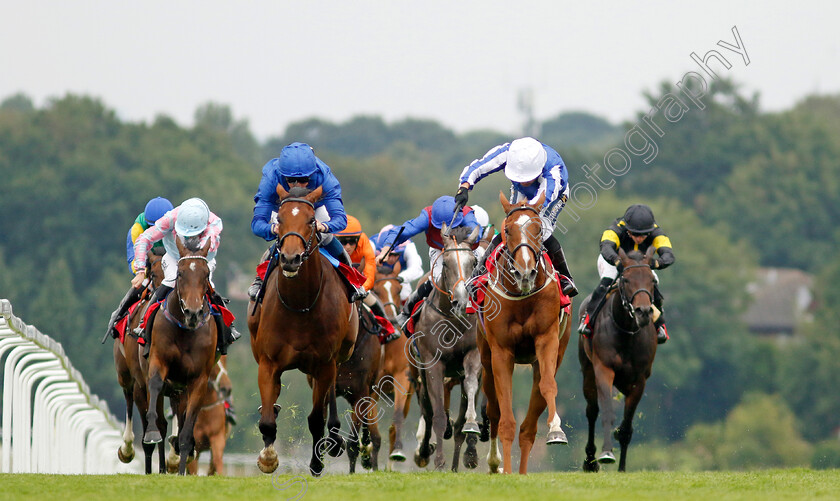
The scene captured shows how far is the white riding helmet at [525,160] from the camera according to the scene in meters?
11.0

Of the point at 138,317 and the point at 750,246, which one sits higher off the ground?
the point at 750,246

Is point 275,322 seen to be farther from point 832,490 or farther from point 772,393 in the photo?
point 772,393

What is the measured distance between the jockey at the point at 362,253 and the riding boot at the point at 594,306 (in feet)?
5.76

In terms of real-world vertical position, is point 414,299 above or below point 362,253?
below

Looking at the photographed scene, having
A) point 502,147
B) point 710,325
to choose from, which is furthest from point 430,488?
point 710,325

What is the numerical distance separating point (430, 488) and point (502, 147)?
3657 mm

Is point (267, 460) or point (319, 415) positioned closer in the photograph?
point (267, 460)

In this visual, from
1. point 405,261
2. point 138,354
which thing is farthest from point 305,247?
point 405,261

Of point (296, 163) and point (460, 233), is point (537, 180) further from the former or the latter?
point (296, 163)

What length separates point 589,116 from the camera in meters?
109

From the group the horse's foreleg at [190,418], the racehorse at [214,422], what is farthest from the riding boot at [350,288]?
the racehorse at [214,422]

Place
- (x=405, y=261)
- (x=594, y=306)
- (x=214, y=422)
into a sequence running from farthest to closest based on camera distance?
(x=214, y=422), (x=405, y=261), (x=594, y=306)

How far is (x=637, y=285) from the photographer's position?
11609 mm

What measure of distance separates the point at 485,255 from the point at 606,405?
1782 mm
